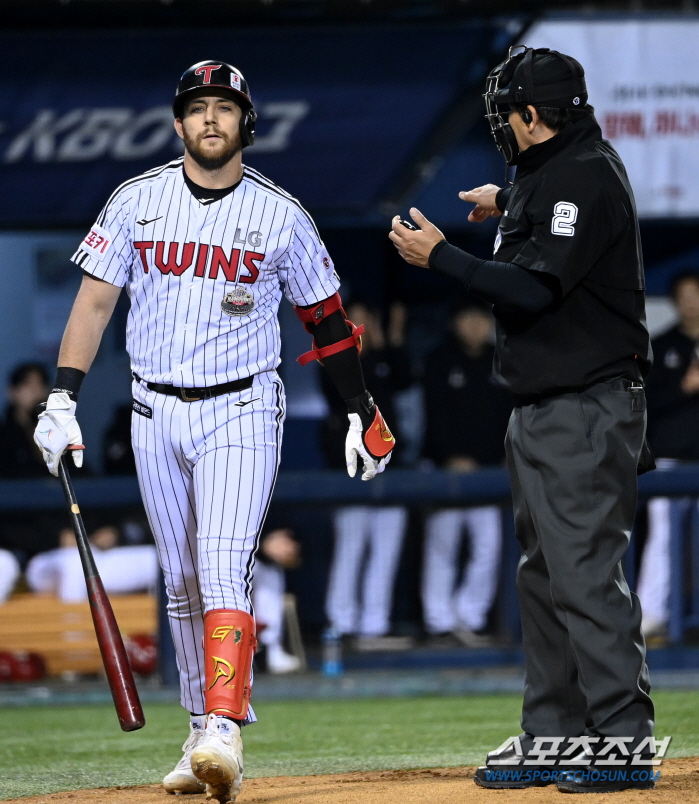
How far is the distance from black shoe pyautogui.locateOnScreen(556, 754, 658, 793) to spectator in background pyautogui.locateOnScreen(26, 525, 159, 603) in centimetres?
358

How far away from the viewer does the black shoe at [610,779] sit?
317cm

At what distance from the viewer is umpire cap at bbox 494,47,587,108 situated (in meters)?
3.37

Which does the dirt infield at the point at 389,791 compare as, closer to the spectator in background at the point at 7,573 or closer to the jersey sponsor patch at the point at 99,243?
the jersey sponsor patch at the point at 99,243

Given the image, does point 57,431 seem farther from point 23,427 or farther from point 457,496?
point 23,427

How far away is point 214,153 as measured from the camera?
11.7 feet

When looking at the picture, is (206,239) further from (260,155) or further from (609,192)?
(260,155)

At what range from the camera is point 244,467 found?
3521mm

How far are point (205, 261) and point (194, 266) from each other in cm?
3

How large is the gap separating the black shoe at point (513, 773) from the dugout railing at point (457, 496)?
3052 mm

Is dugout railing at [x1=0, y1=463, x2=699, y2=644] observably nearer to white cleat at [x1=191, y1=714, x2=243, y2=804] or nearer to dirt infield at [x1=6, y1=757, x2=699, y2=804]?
dirt infield at [x1=6, y1=757, x2=699, y2=804]

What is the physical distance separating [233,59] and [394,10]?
974mm

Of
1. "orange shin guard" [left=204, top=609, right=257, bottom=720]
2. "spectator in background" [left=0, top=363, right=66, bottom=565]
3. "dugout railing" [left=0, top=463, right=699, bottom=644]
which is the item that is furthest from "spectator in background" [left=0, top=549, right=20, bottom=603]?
"orange shin guard" [left=204, top=609, right=257, bottom=720]

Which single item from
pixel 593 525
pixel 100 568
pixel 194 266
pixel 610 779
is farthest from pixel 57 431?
pixel 100 568

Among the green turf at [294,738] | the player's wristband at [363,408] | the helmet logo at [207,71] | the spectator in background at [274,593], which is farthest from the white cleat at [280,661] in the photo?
the helmet logo at [207,71]
